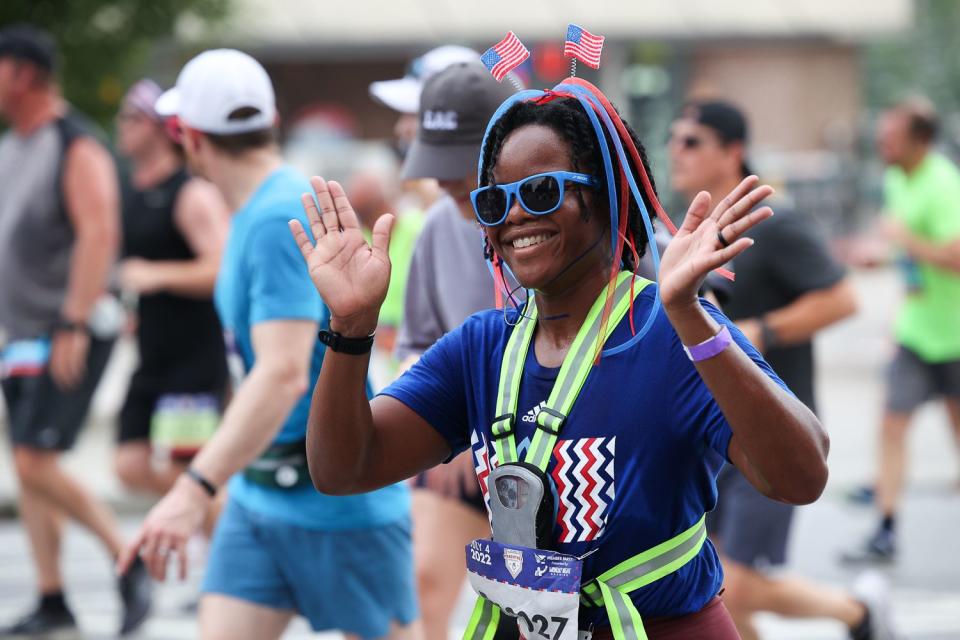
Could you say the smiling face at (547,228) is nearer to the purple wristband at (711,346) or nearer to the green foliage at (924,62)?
the purple wristband at (711,346)

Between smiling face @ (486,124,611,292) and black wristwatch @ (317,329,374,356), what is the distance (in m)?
0.29

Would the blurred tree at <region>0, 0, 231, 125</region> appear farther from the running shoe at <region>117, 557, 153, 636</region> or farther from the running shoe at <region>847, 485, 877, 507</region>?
the running shoe at <region>847, 485, 877, 507</region>

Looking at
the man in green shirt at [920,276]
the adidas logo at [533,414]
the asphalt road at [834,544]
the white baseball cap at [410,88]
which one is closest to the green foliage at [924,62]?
the asphalt road at [834,544]

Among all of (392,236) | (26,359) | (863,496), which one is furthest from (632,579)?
(863,496)

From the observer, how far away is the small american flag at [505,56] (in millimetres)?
2875

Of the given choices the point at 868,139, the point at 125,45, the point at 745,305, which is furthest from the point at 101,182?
the point at 868,139

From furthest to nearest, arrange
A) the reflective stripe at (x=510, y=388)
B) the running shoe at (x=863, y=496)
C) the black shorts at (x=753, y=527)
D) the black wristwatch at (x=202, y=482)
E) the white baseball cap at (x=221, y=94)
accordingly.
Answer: the running shoe at (x=863, y=496)
the black shorts at (x=753, y=527)
the white baseball cap at (x=221, y=94)
the black wristwatch at (x=202, y=482)
the reflective stripe at (x=510, y=388)

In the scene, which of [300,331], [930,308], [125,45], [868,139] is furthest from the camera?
[868,139]

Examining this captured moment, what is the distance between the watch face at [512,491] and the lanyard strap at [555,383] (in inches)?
1.6

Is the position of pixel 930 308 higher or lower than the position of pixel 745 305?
lower

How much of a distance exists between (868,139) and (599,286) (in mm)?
24940

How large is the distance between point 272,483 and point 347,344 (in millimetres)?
1494

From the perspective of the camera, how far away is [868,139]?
87.3ft

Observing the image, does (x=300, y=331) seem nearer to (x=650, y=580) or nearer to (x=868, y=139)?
(x=650, y=580)
